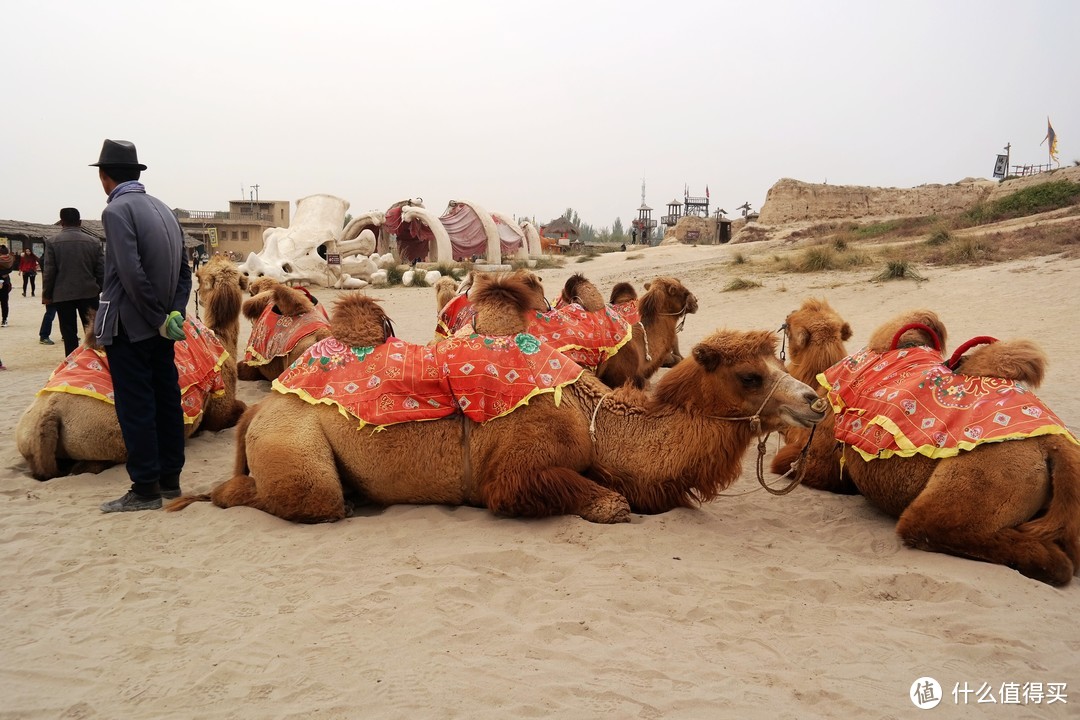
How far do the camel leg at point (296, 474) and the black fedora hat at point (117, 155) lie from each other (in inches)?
76.5

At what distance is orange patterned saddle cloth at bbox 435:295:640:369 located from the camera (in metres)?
7.00

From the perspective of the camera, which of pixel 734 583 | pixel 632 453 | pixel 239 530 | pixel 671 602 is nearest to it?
pixel 671 602

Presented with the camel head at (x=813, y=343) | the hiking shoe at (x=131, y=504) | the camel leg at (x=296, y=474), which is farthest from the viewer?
the camel head at (x=813, y=343)

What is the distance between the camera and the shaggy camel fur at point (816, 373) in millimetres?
5273

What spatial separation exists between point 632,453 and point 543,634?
1634 millimetres

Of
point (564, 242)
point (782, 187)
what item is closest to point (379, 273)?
point (782, 187)

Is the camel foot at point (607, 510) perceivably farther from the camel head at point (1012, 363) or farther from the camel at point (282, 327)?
the camel at point (282, 327)

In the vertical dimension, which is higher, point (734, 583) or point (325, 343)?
point (325, 343)

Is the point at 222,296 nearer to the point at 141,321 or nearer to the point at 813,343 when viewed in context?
the point at 141,321

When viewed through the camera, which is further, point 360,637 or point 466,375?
point 466,375

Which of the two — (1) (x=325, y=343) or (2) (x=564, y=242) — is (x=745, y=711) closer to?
(1) (x=325, y=343)

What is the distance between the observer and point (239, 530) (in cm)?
421

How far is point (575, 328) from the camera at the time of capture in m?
7.15

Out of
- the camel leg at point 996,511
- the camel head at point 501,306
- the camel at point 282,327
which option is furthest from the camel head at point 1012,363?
the camel at point 282,327
